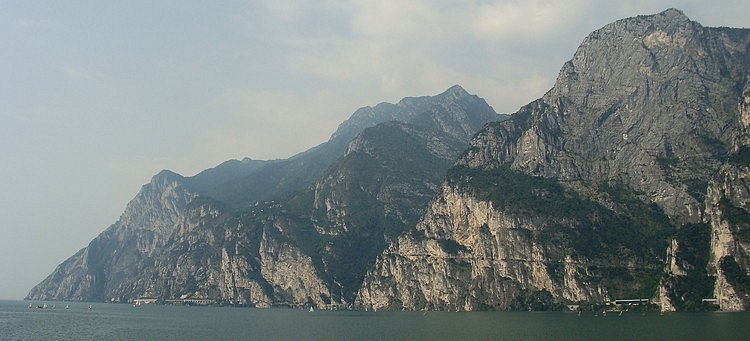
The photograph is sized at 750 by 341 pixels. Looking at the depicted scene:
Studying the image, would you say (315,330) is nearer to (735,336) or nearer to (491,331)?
(491,331)

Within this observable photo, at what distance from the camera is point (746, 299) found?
628ft

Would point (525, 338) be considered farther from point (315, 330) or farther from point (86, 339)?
point (86, 339)

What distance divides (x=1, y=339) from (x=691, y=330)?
392ft

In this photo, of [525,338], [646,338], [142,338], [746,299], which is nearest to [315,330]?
[142,338]

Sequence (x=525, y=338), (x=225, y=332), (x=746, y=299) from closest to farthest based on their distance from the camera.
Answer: (x=525, y=338), (x=225, y=332), (x=746, y=299)

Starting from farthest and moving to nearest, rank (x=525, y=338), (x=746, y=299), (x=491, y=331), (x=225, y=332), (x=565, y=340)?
(x=746, y=299) → (x=225, y=332) → (x=491, y=331) → (x=525, y=338) → (x=565, y=340)

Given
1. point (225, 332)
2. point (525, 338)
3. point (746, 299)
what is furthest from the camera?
point (746, 299)

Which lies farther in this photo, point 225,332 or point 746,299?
point 746,299

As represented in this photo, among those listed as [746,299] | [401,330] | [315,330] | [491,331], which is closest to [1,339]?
[315,330]

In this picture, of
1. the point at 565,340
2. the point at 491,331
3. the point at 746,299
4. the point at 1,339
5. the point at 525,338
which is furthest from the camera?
the point at 746,299

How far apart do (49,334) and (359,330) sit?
62247mm

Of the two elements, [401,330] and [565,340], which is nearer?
[565,340]

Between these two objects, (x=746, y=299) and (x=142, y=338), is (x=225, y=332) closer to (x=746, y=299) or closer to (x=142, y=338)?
(x=142, y=338)

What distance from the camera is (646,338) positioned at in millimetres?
111750
